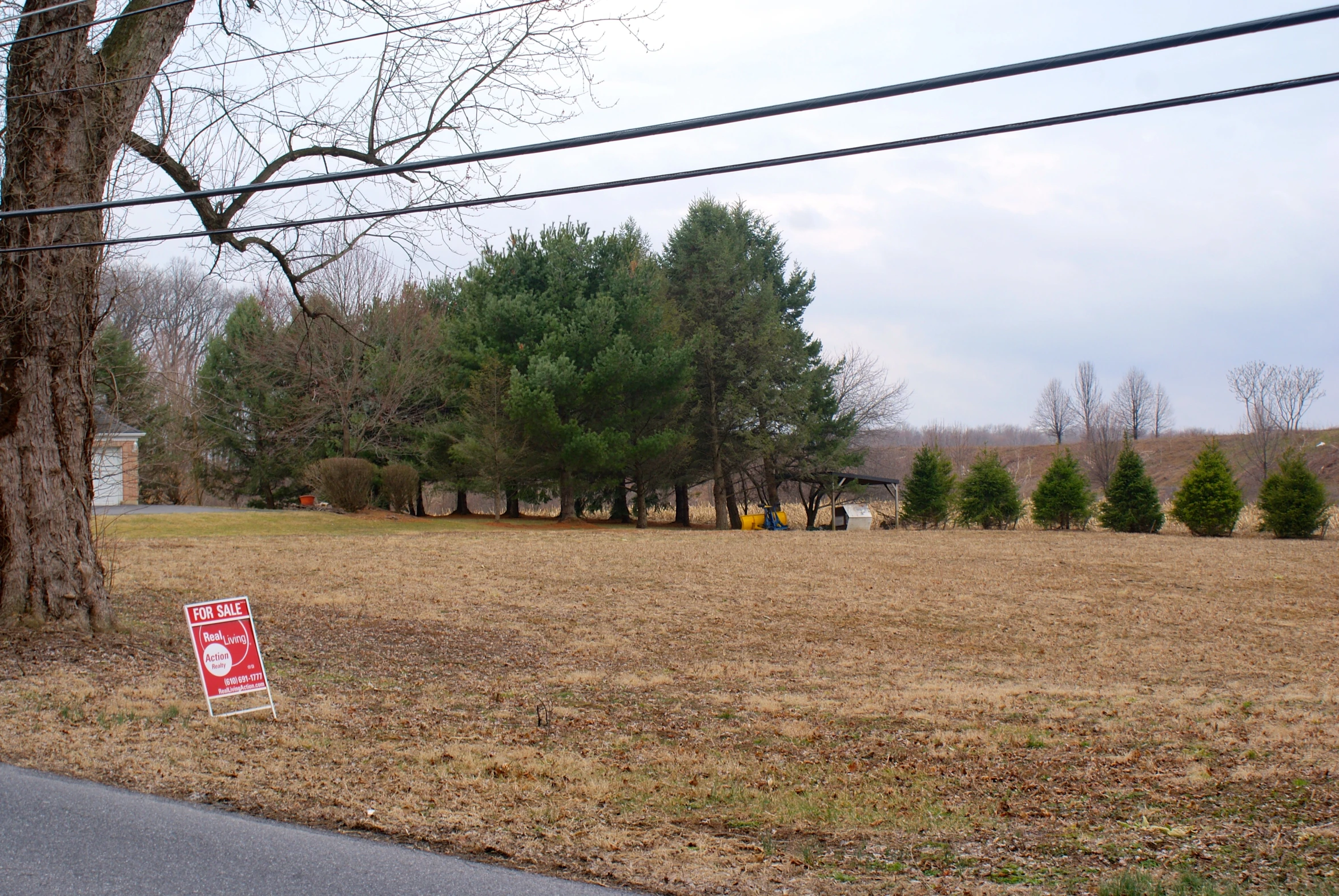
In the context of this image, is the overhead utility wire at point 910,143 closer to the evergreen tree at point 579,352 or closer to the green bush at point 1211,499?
the evergreen tree at point 579,352

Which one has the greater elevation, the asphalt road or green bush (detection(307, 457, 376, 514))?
green bush (detection(307, 457, 376, 514))

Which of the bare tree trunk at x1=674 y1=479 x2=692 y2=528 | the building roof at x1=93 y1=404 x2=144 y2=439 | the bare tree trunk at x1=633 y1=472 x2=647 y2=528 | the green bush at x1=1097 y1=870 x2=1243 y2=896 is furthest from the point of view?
the bare tree trunk at x1=674 y1=479 x2=692 y2=528

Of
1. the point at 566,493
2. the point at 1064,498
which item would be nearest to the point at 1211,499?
the point at 1064,498

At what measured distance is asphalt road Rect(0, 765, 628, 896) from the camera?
3.99 metres

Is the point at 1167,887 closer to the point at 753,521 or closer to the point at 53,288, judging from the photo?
the point at 53,288

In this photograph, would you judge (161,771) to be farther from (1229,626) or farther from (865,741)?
(1229,626)

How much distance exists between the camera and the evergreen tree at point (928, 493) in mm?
33844

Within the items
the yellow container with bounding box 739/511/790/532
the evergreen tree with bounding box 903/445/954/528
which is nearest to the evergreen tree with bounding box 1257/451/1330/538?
the evergreen tree with bounding box 903/445/954/528

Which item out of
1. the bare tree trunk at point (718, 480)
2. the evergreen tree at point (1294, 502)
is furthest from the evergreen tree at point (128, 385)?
the evergreen tree at point (1294, 502)

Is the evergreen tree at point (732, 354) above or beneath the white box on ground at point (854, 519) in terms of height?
above

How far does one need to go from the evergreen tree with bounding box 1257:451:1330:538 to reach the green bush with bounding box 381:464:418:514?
2584cm

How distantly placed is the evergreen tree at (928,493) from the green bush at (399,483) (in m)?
17.0

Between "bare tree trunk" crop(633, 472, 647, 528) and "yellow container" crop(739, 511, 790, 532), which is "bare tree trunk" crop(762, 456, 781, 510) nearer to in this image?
"yellow container" crop(739, 511, 790, 532)

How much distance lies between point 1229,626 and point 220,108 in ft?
48.5
